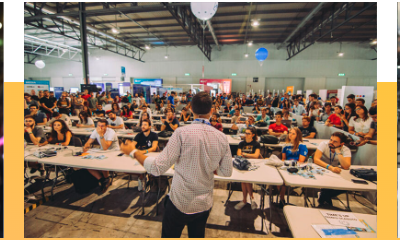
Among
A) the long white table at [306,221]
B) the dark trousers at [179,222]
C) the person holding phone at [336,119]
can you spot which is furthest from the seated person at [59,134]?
the person holding phone at [336,119]

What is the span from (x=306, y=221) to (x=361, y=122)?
12.0 feet

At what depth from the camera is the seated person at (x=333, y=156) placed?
2.41 m

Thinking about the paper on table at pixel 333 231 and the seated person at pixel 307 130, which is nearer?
the paper on table at pixel 333 231

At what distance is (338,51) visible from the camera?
14680mm

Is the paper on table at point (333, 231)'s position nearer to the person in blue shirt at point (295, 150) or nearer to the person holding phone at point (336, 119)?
the person in blue shirt at point (295, 150)

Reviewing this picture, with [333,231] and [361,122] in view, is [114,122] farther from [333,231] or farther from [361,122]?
[361,122]

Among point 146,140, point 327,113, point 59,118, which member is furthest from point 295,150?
point 59,118

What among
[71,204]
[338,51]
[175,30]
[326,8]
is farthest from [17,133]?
[338,51]

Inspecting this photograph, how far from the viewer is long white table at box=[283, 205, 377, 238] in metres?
1.32

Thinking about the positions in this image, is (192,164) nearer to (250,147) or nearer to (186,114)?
(250,147)

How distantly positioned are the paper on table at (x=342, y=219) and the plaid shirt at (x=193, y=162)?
1.00 meters

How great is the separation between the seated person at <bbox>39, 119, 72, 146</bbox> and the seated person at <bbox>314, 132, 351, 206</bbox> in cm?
422

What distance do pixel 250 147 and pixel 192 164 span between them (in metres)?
2.08

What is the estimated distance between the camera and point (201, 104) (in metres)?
1.17
